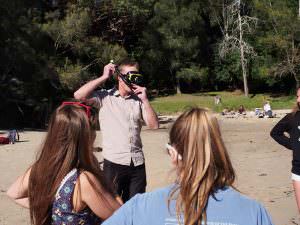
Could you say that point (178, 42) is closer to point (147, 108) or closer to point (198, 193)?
point (147, 108)

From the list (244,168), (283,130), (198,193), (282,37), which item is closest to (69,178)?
(198,193)

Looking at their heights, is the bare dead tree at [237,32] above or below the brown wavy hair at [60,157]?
above

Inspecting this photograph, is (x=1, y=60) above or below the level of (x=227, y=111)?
above

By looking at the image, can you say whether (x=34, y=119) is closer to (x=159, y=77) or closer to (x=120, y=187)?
(x=159, y=77)

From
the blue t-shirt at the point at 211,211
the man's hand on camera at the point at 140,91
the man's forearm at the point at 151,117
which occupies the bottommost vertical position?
the blue t-shirt at the point at 211,211

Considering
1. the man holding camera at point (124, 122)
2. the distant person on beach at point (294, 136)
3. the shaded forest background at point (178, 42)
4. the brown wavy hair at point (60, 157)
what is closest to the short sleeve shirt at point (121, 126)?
the man holding camera at point (124, 122)

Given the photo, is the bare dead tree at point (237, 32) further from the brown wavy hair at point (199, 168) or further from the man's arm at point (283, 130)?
the brown wavy hair at point (199, 168)

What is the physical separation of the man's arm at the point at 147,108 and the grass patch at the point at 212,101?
103 feet

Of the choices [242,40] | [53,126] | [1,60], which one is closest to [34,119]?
[1,60]

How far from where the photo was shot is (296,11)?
48156 mm

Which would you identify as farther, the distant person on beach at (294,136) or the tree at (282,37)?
the tree at (282,37)

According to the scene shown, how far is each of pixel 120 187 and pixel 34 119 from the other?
2994 centimetres

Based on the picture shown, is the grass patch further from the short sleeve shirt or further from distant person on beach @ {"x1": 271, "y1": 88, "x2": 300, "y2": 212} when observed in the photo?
the short sleeve shirt

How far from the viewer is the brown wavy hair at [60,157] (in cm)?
283
